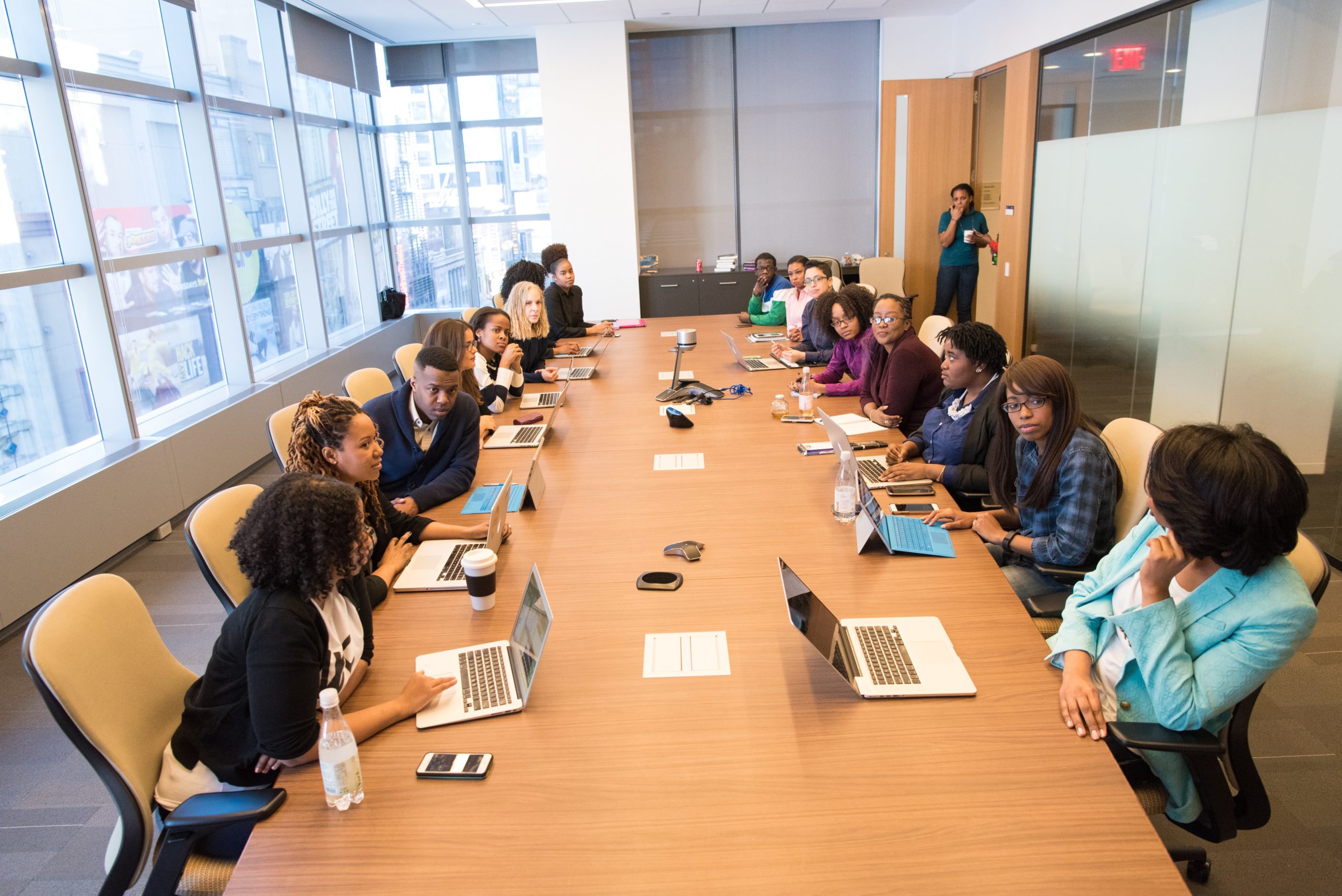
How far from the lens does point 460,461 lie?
3414 millimetres

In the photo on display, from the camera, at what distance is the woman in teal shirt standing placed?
28.0ft

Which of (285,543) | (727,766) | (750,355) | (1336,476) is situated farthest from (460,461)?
(1336,476)

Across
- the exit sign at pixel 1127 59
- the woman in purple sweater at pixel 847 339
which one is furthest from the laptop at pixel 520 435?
the exit sign at pixel 1127 59

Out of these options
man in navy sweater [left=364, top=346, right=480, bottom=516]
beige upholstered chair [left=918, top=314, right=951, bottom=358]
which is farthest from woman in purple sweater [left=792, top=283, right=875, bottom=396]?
man in navy sweater [left=364, top=346, right=480, bottom=516]

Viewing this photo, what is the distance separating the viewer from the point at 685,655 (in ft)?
6.81

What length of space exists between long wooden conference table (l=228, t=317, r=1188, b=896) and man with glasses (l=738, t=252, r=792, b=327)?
4.59 m

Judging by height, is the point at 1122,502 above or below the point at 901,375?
below

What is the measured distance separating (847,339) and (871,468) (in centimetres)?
171

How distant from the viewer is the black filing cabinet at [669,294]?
9453 mm

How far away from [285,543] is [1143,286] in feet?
17.7

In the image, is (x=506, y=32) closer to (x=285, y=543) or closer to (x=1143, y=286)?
(x=1143, y=286)

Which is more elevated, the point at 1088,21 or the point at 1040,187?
the point at 1088,21

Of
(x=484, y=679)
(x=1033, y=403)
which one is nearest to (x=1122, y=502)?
(x=1033, y=403)

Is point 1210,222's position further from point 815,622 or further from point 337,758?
point 337,758
